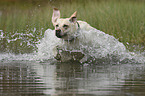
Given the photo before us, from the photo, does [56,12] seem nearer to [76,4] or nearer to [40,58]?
[40,58]

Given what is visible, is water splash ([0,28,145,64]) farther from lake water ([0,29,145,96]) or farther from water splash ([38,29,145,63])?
lake water ([0,29,145,96])

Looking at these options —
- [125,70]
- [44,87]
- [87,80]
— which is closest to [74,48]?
[125,70]

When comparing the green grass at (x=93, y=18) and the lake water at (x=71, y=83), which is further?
the green grass at (x=93, y=18)

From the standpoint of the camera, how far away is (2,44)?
12.8m

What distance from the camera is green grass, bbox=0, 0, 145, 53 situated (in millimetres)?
13102

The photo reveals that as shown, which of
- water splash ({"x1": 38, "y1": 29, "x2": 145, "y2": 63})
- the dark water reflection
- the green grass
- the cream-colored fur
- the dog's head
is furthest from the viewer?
the green grass

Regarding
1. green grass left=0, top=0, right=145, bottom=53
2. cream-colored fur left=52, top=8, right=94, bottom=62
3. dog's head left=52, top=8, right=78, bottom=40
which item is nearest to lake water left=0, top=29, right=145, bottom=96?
dog's head left=52, top=8, right=78, bottom=40

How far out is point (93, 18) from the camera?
13.3 m

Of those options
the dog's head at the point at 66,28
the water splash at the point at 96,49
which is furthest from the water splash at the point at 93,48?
the dog's head at the point at 66,28

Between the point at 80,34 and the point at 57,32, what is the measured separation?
31.6 inches

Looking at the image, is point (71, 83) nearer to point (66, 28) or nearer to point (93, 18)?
point (66, 28)

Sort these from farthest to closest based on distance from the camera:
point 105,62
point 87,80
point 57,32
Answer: point 105,62 → point 57,32 → point 87,80

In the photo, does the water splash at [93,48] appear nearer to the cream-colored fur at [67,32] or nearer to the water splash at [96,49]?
the water splash at [96,49]

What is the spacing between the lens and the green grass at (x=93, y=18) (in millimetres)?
13102
